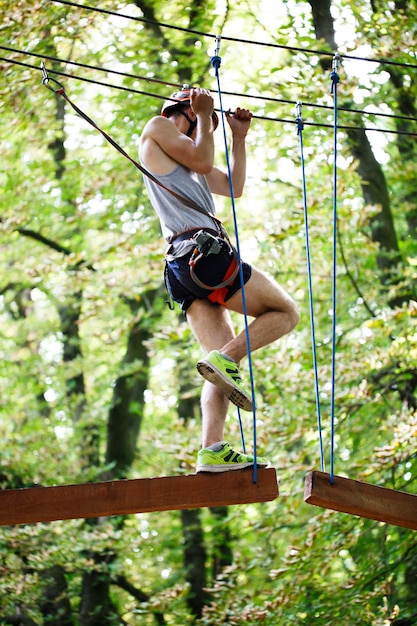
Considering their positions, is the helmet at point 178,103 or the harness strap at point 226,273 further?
the helmet at point 178,103

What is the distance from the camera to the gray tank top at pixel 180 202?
365 cm

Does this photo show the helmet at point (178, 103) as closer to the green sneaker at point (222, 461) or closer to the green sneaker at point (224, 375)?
the green sneaker at point (224, 375)

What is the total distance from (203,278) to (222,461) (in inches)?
28.0

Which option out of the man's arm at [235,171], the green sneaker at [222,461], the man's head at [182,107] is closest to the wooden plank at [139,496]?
the green sneaker at [222,461]

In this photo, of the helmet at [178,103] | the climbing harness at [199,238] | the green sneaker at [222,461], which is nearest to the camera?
the green sneaker at [222,461]

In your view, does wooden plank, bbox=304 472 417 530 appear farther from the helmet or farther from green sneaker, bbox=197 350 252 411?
the helmet

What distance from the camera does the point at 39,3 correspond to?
22.4ft

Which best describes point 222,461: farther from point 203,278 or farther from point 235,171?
point 235,171

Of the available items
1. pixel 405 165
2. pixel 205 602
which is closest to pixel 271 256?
pixel 405 165

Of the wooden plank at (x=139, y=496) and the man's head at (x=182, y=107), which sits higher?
the man's head at (x=182, y=107)

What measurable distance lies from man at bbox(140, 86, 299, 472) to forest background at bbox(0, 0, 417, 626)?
5.10ft

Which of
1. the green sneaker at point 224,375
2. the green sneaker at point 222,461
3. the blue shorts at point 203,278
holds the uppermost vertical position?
the blue shorts at point 203,278

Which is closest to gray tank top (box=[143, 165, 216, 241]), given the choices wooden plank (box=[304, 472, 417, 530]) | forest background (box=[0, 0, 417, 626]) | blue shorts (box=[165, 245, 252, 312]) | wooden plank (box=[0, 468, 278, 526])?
blue shorts (box=[165, 245, 252, 312])

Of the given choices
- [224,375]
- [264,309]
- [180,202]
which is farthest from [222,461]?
[180,202]
